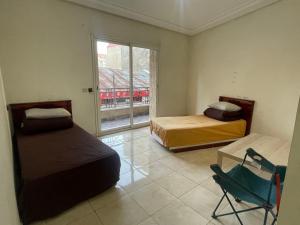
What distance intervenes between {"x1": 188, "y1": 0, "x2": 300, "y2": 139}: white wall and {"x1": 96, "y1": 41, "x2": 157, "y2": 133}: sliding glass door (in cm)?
157

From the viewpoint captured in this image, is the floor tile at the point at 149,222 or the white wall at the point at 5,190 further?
the floor tile at the point at 149,222

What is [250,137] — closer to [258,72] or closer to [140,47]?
[258,72]

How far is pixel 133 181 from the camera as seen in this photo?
6.89 ft

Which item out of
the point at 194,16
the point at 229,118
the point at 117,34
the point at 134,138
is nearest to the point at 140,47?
the point at 117,34

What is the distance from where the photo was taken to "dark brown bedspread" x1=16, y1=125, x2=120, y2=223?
1414mm

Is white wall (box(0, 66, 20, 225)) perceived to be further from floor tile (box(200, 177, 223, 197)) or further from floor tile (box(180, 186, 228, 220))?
floor tile (box(200, 177, 223, 197))

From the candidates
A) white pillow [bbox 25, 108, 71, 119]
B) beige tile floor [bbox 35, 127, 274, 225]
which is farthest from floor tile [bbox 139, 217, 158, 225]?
white pillow [bbox 25, 108, 71, 119]

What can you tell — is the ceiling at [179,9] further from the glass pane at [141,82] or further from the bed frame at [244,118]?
the bed frame at [244,118]

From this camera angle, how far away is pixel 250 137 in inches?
98.6

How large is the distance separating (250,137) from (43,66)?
11.7 feet

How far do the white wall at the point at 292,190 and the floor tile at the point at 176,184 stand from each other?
1472 mm

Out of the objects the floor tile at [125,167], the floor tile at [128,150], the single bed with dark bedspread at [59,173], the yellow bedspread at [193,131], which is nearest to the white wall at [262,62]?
the yellow bedspread at [193,131]

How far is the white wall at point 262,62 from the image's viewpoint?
2785 millimetres

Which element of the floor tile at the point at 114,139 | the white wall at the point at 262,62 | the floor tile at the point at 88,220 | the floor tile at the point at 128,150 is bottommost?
the floor tile at the point at 88,220
